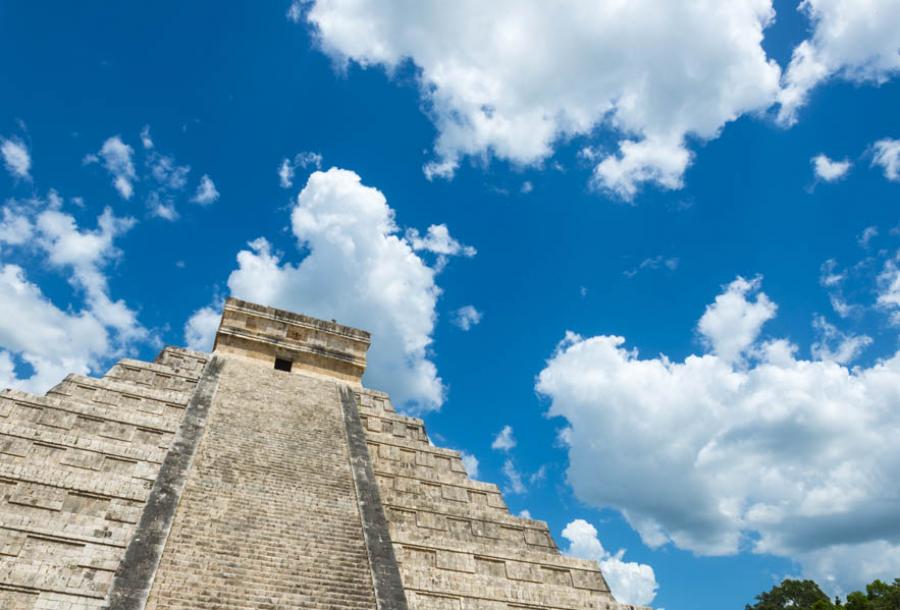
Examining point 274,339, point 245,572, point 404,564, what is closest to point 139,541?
point 245,572

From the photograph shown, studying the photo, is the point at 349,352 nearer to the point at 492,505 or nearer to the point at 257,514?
the point at 492,505

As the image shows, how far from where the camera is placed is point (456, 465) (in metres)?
12.3

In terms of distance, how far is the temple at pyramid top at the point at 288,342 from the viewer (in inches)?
619

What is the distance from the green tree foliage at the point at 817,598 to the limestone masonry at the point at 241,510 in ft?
54.0

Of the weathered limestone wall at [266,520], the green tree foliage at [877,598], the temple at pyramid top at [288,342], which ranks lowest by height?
the weathered limestone wall at [266,520]

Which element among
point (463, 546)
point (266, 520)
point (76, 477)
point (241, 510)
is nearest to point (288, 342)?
point (76, 477)

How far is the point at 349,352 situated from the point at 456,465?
529 cm

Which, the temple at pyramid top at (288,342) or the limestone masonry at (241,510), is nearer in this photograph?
the limestone masonry at (241,510)

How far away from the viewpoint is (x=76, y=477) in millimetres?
8641

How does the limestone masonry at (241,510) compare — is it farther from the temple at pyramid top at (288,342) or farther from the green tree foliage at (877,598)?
the green tree foliage at (877,598)

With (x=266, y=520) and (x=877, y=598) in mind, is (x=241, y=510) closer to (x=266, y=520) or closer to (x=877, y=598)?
(x=266, y=520)

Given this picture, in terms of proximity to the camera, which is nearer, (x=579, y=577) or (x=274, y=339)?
(x=579, y=577)

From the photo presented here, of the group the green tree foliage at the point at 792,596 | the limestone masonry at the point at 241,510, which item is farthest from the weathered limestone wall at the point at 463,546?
the green tree foliage at the point at 792,596

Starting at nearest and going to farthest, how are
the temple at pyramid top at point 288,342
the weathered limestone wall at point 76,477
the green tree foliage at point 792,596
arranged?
the weathered limestone wall at point 76,477, the temple at pyramid top at point 288,342, the green tree foliage at point 792,596
